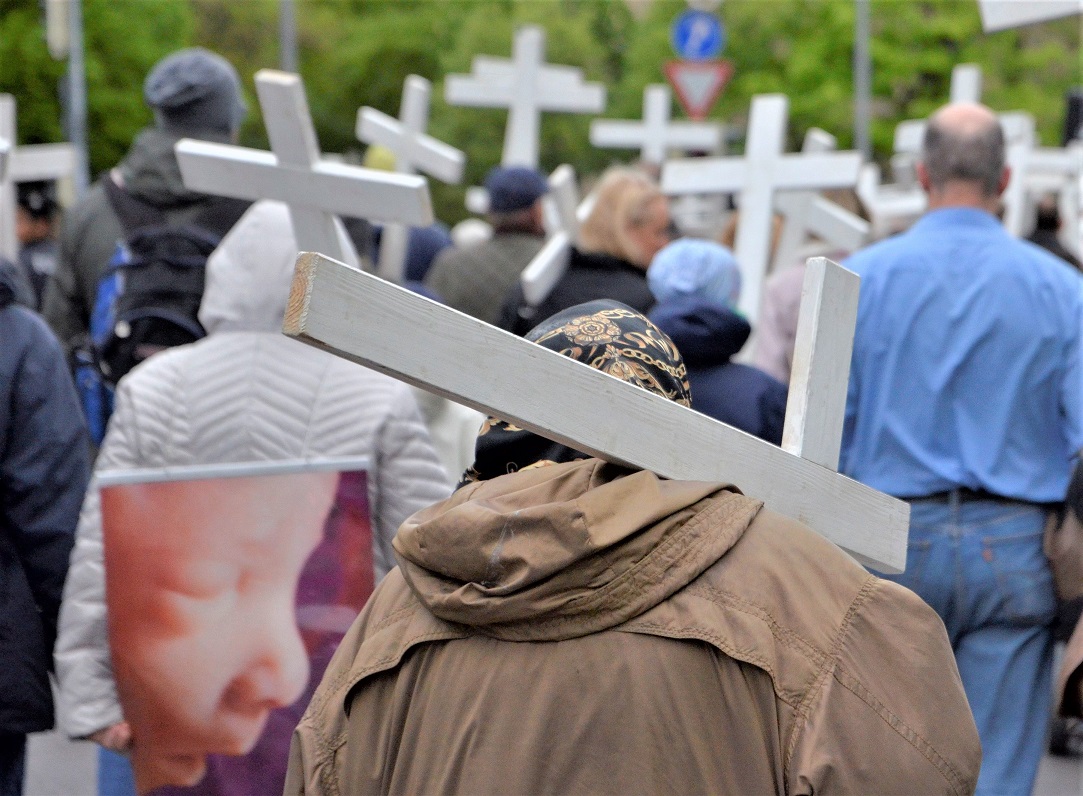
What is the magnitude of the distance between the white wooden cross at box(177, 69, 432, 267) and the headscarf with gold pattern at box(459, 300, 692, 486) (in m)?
1.78

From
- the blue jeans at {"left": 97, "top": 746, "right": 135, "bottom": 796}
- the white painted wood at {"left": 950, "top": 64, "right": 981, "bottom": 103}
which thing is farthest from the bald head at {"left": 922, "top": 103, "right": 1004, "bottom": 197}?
the white painted wood at {"left": 950, "top": 64, "right": 981, "bottom": 103}

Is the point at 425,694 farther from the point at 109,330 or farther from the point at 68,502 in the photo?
the point at 109,330

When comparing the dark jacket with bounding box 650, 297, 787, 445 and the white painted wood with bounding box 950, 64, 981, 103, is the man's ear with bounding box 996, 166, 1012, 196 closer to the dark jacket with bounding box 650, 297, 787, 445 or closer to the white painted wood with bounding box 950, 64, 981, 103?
the dark jacket with bounding box 650, 297, 787, 445

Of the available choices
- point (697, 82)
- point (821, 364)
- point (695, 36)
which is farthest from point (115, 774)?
point (695, 36)

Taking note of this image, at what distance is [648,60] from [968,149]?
2864 centimetres

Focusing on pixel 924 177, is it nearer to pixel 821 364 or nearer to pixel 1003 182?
pixel 1003 182

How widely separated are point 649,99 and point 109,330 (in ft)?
31.0

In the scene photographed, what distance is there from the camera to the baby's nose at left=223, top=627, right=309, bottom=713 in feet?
10.1

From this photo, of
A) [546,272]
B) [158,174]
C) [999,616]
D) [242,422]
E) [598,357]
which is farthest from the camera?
[546,272]

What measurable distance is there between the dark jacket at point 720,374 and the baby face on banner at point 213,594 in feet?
4.32

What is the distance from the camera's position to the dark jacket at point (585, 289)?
18.9 feet

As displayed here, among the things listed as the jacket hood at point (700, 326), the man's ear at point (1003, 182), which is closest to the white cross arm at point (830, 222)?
the man's ear at point (1003, 182)

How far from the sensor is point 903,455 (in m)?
3.95

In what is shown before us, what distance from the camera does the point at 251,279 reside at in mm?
3443
